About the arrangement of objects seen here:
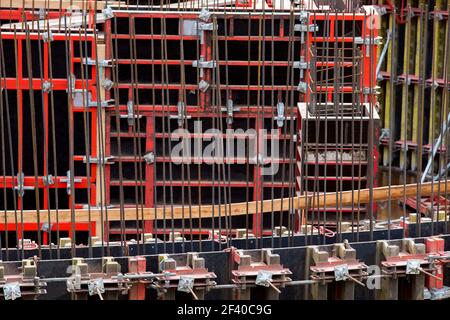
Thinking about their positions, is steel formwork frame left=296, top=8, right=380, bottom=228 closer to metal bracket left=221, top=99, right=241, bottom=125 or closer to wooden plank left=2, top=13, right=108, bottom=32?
metal bracket left=221, top=99, right=241, bottom=125

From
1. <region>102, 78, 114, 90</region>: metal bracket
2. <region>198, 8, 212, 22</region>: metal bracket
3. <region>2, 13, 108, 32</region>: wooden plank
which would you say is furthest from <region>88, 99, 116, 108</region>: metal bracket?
<region>198, 8, 212, 22</region>: metal bracket

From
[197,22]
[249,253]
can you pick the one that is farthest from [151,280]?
[197,22]

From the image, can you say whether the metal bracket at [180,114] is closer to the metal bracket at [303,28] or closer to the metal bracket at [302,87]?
the metal bracket at [302,87]

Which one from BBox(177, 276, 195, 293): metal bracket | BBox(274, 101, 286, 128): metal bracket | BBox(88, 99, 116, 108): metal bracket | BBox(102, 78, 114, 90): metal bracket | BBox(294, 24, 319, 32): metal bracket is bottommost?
BBox(177, 276, 195, 293): metal bracket

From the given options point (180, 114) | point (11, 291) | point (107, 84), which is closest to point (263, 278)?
point (11, 291)

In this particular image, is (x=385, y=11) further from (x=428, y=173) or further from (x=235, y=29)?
(x=235, y=29)

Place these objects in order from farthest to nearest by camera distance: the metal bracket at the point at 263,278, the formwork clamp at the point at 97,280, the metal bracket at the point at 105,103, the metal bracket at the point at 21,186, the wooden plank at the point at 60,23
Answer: the wooden plank at the point at 60,23
the metal bracket at the point at 105,103
the metal bracket at the point at 21,186
the metal bracket at the point at 263,278
the formwork clamp at the point at 97,280

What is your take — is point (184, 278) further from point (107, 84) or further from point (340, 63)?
point (340, 63)

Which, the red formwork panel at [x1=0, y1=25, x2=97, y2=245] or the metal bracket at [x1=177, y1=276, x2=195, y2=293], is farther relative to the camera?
the red formwork panel at [x1=0, y1=25, x2=97, y2=245]

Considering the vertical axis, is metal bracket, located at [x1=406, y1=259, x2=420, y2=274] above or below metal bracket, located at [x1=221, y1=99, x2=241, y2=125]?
below

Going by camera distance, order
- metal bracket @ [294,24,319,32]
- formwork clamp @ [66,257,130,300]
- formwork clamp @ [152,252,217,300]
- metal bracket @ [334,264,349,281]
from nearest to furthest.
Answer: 1. formwork clamp @ [66,257,130,300]
2. formwork clamp @ [152,252,217,300]
3. metal bracket @ [334,264,349,281]
4. metal bracket @ [294,24,319,32]

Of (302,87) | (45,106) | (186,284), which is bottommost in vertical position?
(186,284)

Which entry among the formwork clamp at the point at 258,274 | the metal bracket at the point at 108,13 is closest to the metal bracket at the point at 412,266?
the formwork clamp at the point at 258,274

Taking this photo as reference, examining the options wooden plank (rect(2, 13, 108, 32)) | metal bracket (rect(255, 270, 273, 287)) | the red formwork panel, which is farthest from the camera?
wooden plank (rect(2, 13, 108, 32))
